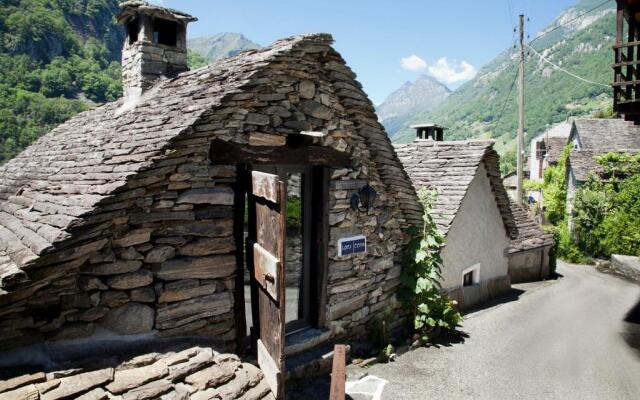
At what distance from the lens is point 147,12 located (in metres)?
8.37

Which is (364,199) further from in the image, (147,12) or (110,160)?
(147,12)

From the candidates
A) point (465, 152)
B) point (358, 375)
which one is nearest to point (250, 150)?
point (358, 375)

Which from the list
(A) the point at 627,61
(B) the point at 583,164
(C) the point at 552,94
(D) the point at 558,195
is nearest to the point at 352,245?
(A) the point at 627,61

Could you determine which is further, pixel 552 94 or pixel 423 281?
pixel 552 94

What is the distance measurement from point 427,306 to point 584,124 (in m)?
25.6

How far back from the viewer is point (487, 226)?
12.1 metres

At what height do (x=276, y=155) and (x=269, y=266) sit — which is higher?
(x=276, y=155)

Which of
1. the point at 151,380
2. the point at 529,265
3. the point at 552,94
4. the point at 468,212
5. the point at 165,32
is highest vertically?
the point at 552,94

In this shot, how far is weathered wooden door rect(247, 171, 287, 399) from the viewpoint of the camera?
3.94 metres

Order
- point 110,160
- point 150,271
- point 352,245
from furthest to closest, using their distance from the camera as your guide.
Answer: point 352,245 < point 110,160 < point 150,271

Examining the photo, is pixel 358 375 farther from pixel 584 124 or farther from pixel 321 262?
pixel 584 124

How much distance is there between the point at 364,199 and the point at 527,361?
418 cm

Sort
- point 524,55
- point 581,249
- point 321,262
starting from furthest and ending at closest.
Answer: point 581,249, point 524,55, point 321,262

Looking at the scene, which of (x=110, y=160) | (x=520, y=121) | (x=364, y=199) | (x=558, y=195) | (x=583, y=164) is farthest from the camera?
(x=558, y=195)
